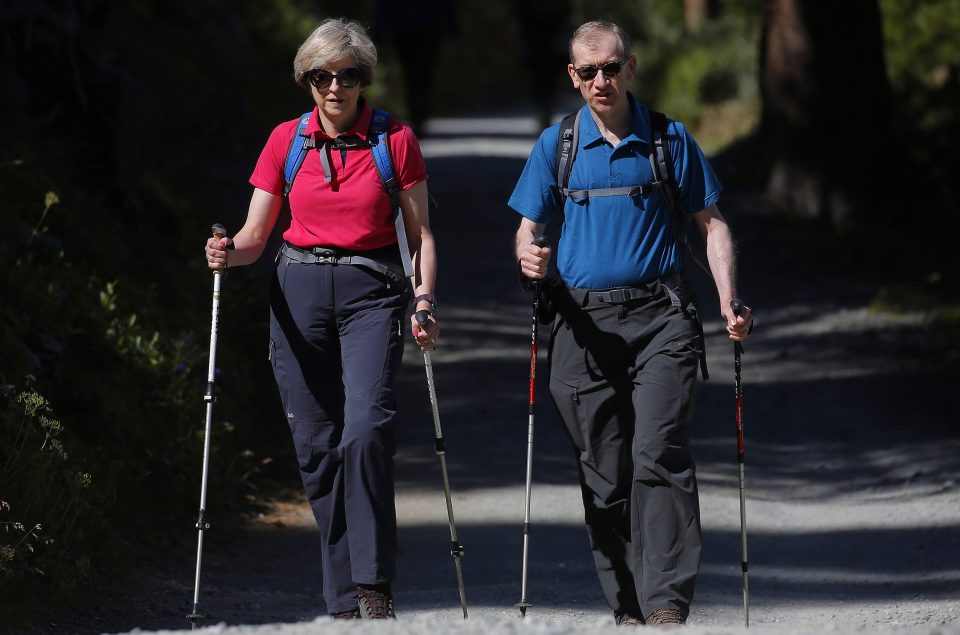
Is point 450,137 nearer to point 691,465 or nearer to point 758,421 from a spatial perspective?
point 758,421

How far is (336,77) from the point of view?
6250 mm

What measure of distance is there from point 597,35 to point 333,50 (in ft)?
3.30

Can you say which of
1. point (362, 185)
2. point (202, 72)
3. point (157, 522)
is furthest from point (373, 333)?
point (202, 72)

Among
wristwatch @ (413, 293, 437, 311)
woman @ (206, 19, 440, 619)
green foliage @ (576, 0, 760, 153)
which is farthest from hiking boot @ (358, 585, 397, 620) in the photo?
green foliage @ (576, 0, 760, 153)

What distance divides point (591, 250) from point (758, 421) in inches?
233

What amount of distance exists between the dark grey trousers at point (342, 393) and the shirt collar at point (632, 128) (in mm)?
914

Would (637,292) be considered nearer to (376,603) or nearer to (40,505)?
(376,603)

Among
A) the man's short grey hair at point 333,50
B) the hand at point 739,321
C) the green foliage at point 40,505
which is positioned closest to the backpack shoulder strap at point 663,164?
the hand at point 739,321

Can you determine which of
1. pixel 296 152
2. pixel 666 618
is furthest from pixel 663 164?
pixel 666 618

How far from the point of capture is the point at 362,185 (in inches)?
246

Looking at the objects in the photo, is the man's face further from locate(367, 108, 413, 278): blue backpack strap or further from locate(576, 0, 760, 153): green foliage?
locate(576, 0, 760, 153): green foliage

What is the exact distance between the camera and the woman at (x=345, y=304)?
6207mm

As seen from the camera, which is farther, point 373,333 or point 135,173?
point 135,173

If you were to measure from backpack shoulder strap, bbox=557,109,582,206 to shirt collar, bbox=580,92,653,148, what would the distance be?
0.08ft
